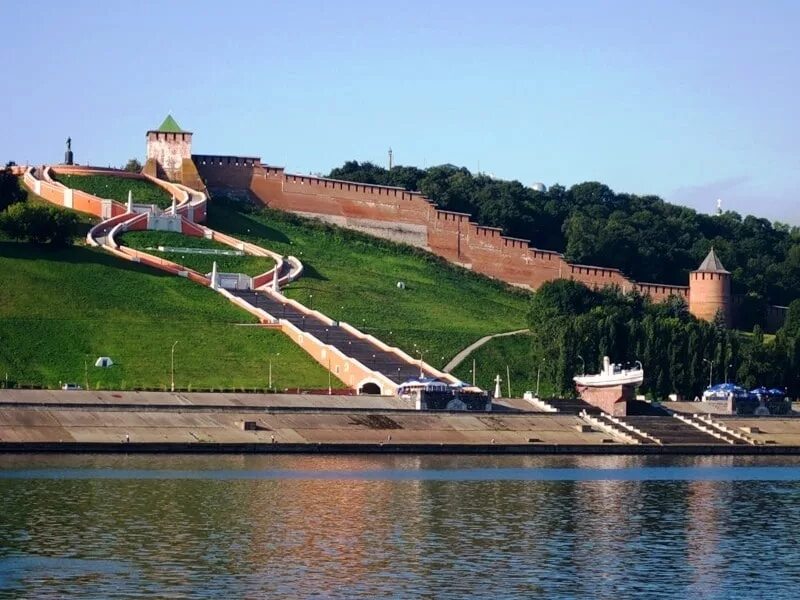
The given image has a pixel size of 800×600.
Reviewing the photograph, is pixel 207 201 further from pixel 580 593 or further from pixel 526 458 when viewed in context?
pixel 580 593

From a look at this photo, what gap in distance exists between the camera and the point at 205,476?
5600 centimetres

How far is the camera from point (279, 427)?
2785 inches

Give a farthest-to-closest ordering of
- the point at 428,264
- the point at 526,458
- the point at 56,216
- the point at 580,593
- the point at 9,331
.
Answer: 1. the point at 428,264
2. the point at 56,216
3. the point at 9,331
4. the point at 526,458
5. the point at 580,593

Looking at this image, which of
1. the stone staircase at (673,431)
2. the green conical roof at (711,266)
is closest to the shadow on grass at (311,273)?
the green conical roof at (711,266)

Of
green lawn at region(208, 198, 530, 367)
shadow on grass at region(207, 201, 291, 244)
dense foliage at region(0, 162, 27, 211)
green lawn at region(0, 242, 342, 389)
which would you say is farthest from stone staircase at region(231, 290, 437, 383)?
dense foliage at region(0, 162, 27, 211)

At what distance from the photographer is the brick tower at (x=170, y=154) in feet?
395

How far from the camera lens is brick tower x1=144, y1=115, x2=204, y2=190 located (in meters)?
120

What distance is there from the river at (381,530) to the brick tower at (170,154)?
5869cm

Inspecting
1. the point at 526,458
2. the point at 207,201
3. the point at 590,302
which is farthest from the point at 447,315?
the point at 526,458

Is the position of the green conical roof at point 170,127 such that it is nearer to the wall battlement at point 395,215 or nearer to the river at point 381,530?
the wall battlement at point 395,215

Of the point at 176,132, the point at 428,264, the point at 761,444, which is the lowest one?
the point at 761,444

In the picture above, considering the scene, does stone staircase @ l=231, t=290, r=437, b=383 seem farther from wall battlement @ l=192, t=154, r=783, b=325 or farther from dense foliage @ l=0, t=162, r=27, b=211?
wall battlement @ l=192, t=154, r=783, b=325

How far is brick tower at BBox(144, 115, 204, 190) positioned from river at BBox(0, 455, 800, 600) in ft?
193

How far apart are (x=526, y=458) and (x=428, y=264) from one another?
47696 millimetres
